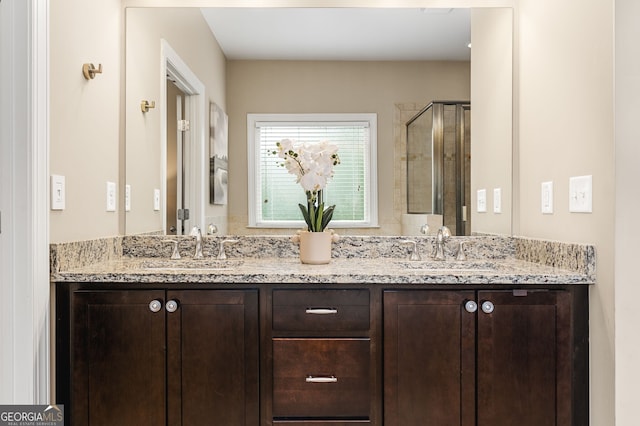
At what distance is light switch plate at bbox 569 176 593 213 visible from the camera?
5.11ft

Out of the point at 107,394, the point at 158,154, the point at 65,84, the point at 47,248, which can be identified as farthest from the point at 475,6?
the point at 107,394

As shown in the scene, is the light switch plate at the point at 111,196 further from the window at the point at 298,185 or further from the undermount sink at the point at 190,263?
the window at the point at 298,185

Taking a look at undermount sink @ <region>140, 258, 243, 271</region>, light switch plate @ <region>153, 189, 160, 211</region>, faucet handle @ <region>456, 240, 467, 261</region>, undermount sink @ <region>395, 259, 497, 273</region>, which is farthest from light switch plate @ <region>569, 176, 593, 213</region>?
light switch plate @ <region>153, 189, 160, 211</region>

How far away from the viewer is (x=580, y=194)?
1.61 metres

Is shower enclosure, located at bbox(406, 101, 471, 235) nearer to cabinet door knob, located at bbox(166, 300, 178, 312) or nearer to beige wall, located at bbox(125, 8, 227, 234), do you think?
beige wall, located at bbox(125, 8, 227, 234)

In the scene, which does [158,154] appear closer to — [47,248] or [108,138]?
[108,138]

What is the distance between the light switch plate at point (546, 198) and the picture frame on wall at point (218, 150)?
4.42ft

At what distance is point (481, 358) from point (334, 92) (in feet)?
4.25

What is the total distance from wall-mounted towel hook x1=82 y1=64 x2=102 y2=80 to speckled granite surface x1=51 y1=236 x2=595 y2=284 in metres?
0.65

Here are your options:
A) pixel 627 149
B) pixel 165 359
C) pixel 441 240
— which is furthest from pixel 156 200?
pixel 627 149

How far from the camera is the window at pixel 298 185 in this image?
215cm

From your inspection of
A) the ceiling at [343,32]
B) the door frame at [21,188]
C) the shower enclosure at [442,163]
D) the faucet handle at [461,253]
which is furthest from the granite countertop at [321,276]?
the ceiling at [343,32]

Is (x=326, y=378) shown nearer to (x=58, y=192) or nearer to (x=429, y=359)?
(x=429, y=359)

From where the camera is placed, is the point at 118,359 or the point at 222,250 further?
the point at 222,250
